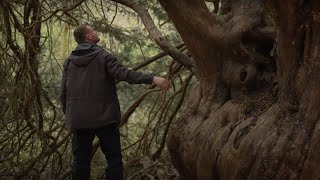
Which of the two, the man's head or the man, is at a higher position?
the man's head

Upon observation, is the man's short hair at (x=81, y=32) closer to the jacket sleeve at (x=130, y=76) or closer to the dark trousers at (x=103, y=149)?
the jacket sleeve at (x=130, y=76)

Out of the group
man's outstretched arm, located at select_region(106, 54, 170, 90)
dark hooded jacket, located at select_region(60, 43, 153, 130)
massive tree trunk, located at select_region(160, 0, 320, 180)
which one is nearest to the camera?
massive tree trunk, located at select_region(160, 0, 320, 180)

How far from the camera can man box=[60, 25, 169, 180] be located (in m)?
3.74

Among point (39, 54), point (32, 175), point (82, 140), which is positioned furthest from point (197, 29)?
point (32, 175)

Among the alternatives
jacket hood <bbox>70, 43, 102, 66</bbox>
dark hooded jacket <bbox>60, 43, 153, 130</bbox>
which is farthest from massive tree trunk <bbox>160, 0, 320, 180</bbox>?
jacket hood <bbox>70, 43, 102, 66</bbox>

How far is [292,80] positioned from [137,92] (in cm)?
444

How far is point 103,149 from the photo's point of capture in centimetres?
387

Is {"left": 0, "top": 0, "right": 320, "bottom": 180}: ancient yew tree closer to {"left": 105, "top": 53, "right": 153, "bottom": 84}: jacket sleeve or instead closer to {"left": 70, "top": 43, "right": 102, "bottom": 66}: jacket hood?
{"left": 105, "top": 53, "right": 153, "bottom": 84}: jacket sleeve

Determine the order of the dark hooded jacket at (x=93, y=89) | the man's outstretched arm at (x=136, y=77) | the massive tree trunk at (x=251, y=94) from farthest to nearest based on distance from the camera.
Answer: the dark hooded jacket at (x=93, y=89) → the man's outstretched arm at (x=136, y=77) → the massive tree trunk at (x=251, y=94)

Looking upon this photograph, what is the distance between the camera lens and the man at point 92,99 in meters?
3.74

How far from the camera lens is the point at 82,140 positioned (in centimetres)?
388

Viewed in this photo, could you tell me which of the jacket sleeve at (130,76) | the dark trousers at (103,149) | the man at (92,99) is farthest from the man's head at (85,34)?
the dark trousers at (103,149)

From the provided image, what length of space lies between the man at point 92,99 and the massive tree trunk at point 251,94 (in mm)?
421

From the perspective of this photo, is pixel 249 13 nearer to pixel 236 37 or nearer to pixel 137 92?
pixel 236 37
